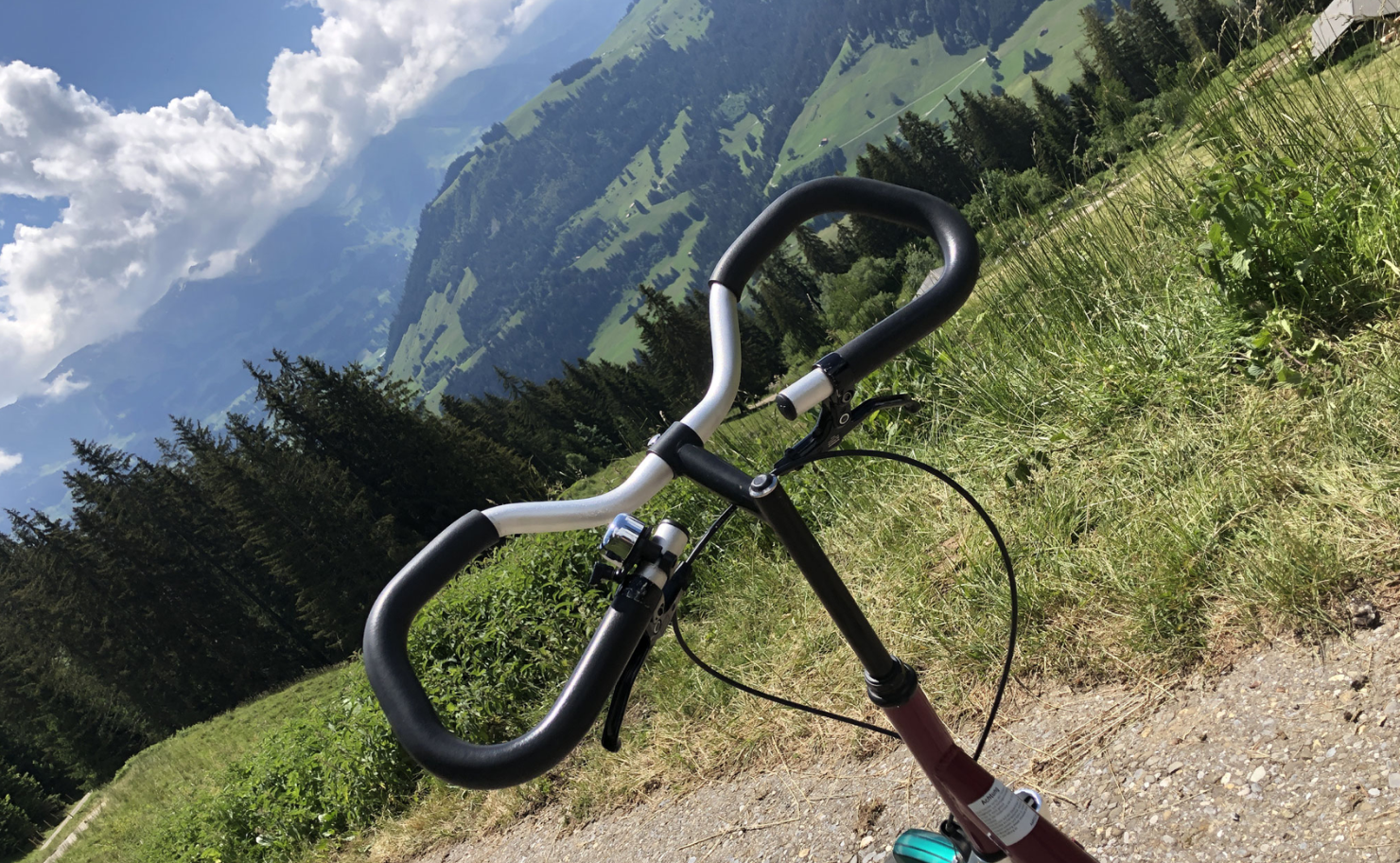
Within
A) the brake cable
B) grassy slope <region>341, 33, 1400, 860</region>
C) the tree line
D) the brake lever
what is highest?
the tree line

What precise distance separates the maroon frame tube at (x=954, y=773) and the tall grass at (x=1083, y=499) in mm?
1897

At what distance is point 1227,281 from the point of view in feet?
12.7

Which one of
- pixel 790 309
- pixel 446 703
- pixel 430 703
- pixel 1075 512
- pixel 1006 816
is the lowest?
pixel 790 309

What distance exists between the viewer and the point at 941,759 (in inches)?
53.4

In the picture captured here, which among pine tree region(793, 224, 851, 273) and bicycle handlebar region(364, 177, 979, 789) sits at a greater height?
bicycle handlebar region(364, 177, 979, 789)

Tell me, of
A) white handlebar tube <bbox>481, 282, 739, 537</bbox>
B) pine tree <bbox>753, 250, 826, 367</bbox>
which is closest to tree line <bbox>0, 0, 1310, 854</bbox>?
pine tree <bbox>753, 250, 826, 367</bbox>

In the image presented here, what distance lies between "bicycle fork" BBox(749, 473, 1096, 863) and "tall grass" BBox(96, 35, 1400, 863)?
1893 millimetres

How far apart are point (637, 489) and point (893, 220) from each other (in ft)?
2.65

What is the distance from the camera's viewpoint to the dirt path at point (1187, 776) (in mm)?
2180

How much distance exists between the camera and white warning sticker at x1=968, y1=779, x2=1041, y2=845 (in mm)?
1288

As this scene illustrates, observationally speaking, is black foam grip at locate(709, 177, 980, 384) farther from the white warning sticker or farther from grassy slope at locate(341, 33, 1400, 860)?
grassy slope at locate(341, 33, 1400, 860)

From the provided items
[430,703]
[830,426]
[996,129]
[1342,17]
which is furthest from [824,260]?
[430,703]

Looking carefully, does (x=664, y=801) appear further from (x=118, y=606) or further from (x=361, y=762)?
(x=118, y=606)

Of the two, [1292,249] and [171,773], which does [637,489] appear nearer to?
[1292,249]
